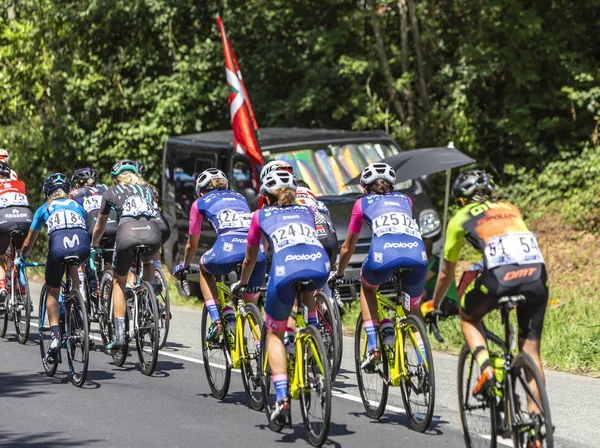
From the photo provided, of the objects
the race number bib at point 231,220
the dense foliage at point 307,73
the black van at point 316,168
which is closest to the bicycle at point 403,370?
the race number bib at point 231,220

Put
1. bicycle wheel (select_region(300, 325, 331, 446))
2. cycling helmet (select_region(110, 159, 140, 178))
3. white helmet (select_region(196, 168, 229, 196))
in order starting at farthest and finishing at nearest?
cycling helmet (select_region(110, 159, 140, 178)) → white helmet (select_region(196, 168, 229, 196)) → bicycle wheel (select_region(300, 325, 331, 446))

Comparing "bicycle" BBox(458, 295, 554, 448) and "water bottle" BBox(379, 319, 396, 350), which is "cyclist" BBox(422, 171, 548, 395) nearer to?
"bicycle" BBox(458, 295, 554, 448)

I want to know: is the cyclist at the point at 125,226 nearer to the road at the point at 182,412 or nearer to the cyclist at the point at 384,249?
the road at the point at 182,412

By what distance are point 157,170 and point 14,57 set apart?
4.57 meters

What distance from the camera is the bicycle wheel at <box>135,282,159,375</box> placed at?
34.1 ft

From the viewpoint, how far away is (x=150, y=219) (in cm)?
1093

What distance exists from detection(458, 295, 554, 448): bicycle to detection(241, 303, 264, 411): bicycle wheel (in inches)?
79.6

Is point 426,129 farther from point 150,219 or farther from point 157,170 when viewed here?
point 150,219

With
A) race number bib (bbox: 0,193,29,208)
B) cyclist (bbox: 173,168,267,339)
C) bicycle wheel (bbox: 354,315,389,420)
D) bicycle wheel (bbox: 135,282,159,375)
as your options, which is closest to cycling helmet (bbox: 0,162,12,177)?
race number bib (bbox: 0,193,29,208)

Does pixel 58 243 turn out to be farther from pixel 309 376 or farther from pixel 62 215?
pixel 309 376

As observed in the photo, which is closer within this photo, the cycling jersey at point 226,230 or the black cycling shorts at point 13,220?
the cycling jersey at point 226,230

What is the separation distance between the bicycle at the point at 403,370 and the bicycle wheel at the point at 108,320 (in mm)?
2957

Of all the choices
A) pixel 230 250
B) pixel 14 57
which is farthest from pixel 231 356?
pixel 14 57

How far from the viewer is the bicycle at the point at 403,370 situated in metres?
7.92
